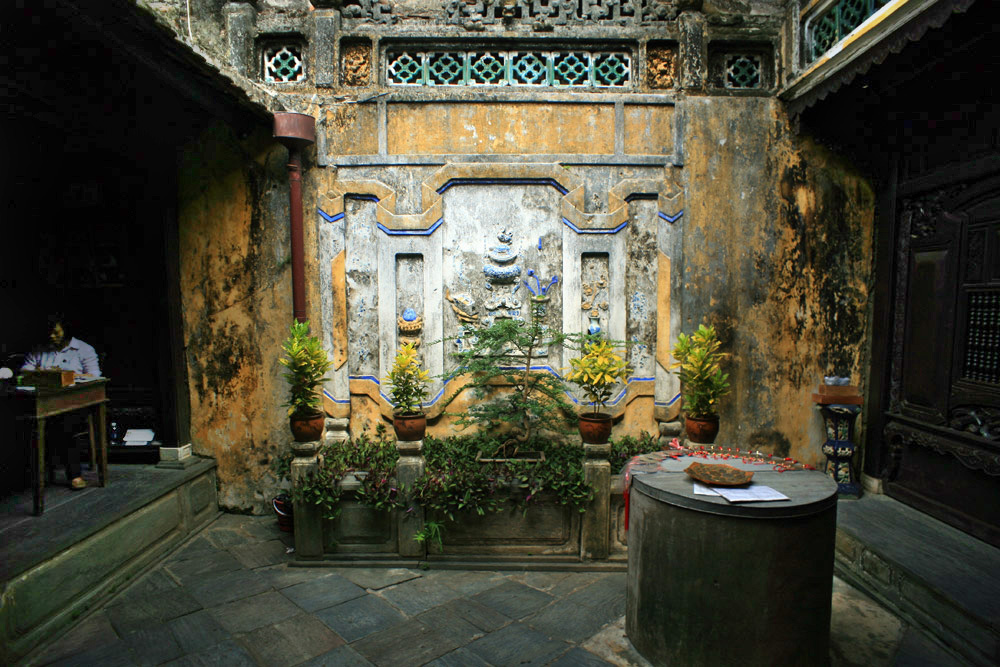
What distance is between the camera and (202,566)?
176 inches

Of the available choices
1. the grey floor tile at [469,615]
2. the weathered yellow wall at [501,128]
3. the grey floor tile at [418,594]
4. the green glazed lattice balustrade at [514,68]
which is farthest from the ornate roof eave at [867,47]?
the grey floor tile at [418,594]

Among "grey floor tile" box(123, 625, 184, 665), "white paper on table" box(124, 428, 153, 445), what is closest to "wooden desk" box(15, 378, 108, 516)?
"white paper on table" box(124, 428, 153, 445)

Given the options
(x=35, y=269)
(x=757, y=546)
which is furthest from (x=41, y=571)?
(x=757, y=546)

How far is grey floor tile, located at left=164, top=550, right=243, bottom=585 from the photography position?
14.2 feet

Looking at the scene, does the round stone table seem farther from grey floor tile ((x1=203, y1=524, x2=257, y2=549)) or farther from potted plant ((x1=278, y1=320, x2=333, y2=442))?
grey floor tile ((x1=203, y1=524, x2=257, y2=549))

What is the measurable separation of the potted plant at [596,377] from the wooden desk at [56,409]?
445 cm

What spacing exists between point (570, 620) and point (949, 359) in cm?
392

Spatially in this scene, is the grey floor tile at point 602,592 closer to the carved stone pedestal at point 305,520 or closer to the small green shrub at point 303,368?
the carved stone pedestal at point 305,520

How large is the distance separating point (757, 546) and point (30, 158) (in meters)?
7.27

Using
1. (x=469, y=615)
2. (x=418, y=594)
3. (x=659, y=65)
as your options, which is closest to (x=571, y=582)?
(x=469, y=615)

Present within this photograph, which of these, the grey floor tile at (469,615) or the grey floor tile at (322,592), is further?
the grey floor tile at (322,592)

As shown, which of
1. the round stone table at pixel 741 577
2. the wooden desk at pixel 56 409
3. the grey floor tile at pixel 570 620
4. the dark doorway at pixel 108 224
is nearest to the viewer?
the round stone table at pixel 741 577

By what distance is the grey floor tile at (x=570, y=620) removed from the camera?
3535mm

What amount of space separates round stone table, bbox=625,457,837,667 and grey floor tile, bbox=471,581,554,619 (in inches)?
42.1
